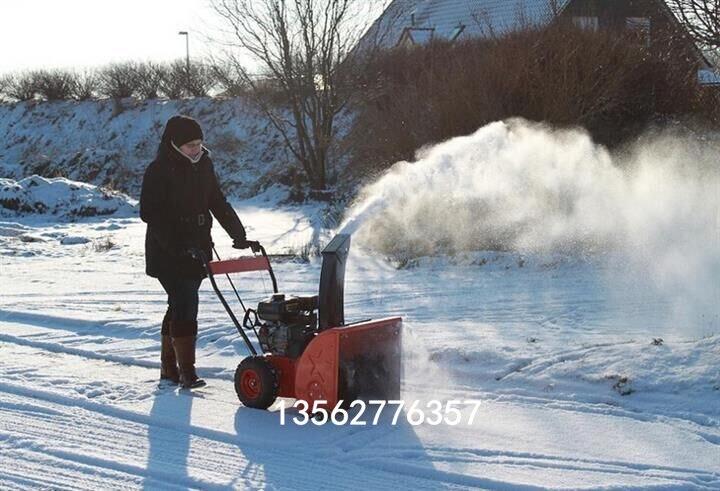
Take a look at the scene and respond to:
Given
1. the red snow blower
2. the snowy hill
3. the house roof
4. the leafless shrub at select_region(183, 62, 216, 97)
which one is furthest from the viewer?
the leafless shrub at select_region(183, 62, 216, 97)

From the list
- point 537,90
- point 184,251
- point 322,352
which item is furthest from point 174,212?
point 537,90

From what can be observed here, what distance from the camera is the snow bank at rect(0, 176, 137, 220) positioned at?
20.6m

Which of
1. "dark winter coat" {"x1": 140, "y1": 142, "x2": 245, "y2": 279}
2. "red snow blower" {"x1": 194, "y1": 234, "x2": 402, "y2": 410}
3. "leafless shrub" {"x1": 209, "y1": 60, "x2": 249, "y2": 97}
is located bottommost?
"red snow blower" {"x1": 194, "y1": 234, "x2": 402, "y2": 410}

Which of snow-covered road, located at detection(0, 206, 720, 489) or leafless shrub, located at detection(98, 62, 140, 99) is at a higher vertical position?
leafless shrub, located at detection(98, 62, 140, 99)

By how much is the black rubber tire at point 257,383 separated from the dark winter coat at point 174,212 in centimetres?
88

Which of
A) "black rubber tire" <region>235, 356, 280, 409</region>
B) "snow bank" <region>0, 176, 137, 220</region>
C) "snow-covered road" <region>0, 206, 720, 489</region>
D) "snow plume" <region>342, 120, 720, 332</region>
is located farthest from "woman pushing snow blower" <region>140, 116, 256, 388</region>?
"snow bank" <region>0, 176, 137, 220</region>

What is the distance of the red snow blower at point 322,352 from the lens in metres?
4.84

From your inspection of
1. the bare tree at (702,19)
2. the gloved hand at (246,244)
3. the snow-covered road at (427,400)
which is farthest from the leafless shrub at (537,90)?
the gloved hand at (246,244)

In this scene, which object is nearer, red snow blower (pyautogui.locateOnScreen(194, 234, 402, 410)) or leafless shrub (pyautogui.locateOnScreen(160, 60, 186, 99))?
red snow blower (pyautogui.locateOnScreen(194, 234, 402, 410))

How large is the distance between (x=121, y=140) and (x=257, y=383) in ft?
103

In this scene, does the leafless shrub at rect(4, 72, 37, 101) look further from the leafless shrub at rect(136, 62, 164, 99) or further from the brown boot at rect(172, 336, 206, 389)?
the brown boot at rect(172, 336, 206, 389)

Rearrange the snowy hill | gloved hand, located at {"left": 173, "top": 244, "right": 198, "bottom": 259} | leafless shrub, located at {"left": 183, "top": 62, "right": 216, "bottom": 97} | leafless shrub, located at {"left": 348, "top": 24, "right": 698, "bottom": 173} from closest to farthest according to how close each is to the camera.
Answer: gloved hand, located at {"left": 173, "top": 244, "right": 198, "bottom": 259}
leafless shrub, located at {"left": 348, "top": 24, "right": 698, "bottom": 173}
the snowy hill
leafless shrub, located at {"left": 183, "top": 62, "right": 216, "bottom": 97}

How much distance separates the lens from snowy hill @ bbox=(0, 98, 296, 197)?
29.1 meters

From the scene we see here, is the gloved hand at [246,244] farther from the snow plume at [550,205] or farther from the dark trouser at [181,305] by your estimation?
the snow plume at [550,205]
